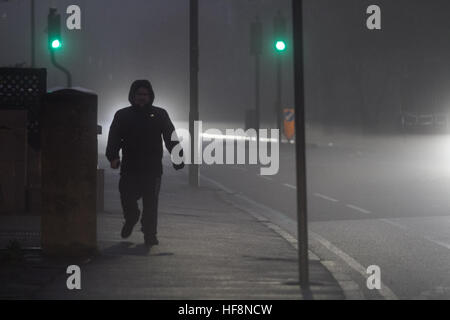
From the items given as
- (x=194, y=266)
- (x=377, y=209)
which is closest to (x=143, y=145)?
(x=194, y=266)

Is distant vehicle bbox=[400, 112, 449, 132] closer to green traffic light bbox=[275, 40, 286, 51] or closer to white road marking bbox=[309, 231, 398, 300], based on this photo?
green traffic light bbox=[275, 40, 286, 51]

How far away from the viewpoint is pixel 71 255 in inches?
361

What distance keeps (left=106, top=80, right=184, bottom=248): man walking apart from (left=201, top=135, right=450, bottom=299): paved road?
6.20 ft

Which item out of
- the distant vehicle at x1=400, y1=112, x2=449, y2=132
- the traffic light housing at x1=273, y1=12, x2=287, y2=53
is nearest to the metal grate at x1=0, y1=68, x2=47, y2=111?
the traffic light housing at x1=273, y1=12, x2=287, y2=53

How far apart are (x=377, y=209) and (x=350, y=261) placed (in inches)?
229

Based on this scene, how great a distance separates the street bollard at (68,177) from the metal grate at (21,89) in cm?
384

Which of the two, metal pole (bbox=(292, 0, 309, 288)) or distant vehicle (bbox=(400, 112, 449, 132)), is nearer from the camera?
metal pole (bbox=(292, 0, 309, 288))

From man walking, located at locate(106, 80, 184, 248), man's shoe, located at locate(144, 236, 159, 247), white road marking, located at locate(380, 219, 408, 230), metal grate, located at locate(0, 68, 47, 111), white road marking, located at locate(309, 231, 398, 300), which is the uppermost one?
metal grate, located at locate(0, 68, 47, 111)

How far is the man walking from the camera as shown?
10.0 meters

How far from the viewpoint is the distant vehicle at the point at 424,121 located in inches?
1950
